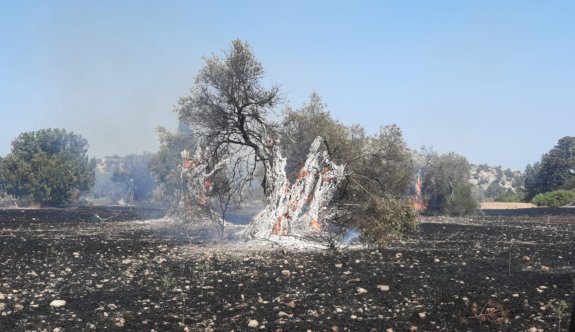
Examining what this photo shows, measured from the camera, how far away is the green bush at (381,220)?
21.7m

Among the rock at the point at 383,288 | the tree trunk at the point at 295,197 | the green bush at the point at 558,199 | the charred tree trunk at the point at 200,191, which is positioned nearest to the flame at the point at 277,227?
the tree trunk at the point at 295,197

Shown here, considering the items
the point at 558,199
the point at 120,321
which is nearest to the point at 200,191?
the point at 120,321

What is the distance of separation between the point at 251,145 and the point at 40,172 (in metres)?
56.2

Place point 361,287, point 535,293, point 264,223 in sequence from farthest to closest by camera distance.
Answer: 1. point 264,223
2. point 361,287
3. point 535,293

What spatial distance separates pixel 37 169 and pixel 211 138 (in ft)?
186

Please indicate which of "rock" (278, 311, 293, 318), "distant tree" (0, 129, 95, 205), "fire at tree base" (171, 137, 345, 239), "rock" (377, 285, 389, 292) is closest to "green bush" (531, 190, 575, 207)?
"fire at tree base" (171, 137, 345, 239)

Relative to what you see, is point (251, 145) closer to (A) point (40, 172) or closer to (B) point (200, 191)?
(B) point (200, 191)

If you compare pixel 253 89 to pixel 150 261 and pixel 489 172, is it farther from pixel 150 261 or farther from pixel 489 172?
pixel 489 172

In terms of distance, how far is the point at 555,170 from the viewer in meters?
82.6

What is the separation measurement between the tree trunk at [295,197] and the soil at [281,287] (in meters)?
1.28

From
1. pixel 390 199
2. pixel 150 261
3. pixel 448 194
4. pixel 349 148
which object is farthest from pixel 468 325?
pixel 448 194

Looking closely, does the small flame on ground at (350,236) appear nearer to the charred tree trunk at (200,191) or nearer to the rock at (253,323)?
the charred tree trunk at (200,191)

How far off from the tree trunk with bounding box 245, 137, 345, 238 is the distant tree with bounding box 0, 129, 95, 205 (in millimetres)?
58361

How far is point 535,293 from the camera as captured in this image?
11906 mm
